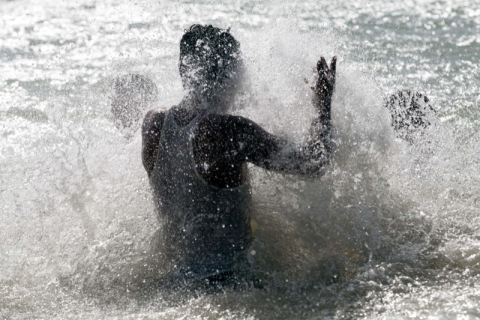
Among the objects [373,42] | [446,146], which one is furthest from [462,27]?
[446,146]

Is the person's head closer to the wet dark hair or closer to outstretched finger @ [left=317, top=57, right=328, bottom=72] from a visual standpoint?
the wet dark hair

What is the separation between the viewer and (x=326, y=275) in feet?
11.6

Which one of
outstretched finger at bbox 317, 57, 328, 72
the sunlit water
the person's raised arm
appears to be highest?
outstretched finger at bbox 317, 57, 328, 72

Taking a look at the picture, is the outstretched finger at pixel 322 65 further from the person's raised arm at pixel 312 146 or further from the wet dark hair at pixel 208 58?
the wet dark hair at pixel 208 58

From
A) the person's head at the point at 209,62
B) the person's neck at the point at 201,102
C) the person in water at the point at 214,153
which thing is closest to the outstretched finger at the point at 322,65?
the person in water at the point at 214,153

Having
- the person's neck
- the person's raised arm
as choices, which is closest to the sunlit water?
the person's raised arm

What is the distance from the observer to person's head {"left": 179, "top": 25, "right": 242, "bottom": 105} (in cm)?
355

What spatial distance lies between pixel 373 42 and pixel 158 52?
102 inches

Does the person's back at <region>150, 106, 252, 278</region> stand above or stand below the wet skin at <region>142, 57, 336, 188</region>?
below

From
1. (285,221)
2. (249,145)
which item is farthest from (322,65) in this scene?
(285,221)

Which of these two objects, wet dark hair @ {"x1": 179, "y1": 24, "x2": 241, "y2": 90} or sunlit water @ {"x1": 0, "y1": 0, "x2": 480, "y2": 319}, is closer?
sunlit water @ {"x1": 0, "y1": 0, "x2": 480, "y2": 319}

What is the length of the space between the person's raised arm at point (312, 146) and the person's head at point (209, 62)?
35 cm

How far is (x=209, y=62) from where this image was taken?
11.7ft

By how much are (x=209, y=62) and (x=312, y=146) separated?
700 millimetres
